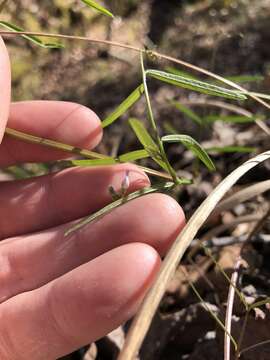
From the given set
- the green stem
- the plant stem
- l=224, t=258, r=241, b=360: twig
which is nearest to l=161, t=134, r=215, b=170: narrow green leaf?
the green stem

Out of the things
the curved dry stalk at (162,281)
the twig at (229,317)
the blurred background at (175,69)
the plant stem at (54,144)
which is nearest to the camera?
the curved dry stalk at (162,281)

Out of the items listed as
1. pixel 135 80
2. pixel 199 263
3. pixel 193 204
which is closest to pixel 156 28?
pixel 135 80

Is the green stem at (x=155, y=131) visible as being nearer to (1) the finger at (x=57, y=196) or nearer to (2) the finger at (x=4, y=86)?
(1) the finger at (x=57, y=196)

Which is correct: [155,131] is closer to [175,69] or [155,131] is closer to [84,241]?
[84,241]

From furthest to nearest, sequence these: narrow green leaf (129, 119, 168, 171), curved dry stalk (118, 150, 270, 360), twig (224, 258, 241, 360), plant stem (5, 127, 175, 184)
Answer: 1. plant stem (5, 127, 175, 184)
2. narrow green leaf (129, 119, 168, 171)
3. twig (224, 258, 241, 360)
4. curved dry stalk (118, 150, 270, 360)

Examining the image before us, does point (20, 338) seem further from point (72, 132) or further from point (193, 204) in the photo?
point (193, 204)

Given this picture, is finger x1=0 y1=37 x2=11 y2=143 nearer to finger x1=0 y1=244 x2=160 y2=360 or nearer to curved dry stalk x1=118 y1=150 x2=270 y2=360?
finger x1=0 y1=244 x2=160 y2=360

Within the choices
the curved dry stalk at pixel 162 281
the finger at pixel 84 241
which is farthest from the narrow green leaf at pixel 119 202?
the curved dry stalk at pixel 162 281
